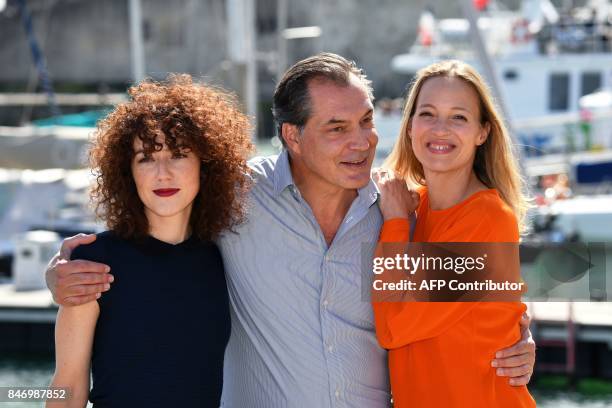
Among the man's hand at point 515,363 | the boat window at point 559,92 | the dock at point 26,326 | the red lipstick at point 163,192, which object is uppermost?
the boat window at point 559,92

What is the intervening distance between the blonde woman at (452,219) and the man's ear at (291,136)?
0.90ft

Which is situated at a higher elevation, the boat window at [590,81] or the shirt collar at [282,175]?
the boat window at [590,81]

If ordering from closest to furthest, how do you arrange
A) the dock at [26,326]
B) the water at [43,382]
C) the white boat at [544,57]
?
1. the water at [43,382]
2. the dock at [26,326]
3. the white boat at [544,57]

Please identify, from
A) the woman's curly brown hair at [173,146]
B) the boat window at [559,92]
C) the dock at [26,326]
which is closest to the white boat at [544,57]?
the boat window at [559,92]

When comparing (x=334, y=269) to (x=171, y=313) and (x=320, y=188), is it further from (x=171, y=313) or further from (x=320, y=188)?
(x=171, y=313)

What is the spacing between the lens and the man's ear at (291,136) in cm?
314

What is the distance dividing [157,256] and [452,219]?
81 cm

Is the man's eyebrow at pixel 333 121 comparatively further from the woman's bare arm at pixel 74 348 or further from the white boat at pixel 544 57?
the white boat at pixel 544 57

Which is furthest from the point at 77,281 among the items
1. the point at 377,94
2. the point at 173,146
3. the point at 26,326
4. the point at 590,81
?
the point at 377,94

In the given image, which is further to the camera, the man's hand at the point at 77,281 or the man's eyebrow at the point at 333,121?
the man's eyebrow at the point at 333,121

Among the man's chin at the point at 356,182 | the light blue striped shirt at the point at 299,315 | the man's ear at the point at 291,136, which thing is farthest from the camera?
the man's ear at the point at 291,136

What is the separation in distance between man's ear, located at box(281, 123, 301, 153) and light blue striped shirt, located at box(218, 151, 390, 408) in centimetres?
14

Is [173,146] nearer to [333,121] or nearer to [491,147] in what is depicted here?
[333,121]

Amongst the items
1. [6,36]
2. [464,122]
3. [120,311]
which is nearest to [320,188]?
[464,122]
